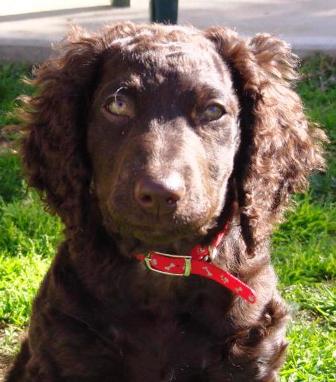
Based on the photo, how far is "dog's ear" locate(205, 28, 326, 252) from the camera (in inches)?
121

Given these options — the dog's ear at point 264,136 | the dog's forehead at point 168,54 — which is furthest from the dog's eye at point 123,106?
the dog's ear at point 264,136

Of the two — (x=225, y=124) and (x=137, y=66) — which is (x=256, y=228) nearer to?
(x=225, y=124)

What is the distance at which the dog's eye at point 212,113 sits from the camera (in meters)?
2.94

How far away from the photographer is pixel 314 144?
3.42 metres

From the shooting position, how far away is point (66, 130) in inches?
120

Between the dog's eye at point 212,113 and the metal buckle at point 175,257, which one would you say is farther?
the metal buckle at point 175,257

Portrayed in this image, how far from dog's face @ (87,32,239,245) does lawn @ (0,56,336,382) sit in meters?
0.73

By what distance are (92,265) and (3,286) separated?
50.6 inches

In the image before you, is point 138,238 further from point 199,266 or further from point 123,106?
point 123,106

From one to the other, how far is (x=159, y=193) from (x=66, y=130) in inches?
23.2

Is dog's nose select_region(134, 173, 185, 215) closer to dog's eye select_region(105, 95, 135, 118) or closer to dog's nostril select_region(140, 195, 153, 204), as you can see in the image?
dog's nostril select_region(140, 195, 153, 204)

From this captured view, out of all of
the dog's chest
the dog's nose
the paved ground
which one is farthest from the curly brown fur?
the paved ground

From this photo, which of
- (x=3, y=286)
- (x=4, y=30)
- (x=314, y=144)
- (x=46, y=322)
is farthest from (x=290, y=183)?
(x=4, y=30)

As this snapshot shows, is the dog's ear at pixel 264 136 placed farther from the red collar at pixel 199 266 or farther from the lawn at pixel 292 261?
the lawn at pixel 292 261
